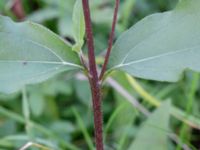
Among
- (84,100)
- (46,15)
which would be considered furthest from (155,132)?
(46,15)

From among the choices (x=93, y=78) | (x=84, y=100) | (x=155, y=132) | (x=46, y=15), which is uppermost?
(x=46, y=15)

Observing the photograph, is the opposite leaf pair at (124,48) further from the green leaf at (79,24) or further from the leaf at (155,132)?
the leaf at (155,132)

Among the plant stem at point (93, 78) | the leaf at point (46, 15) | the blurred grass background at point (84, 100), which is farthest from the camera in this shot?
the leaf at point (46, 15)

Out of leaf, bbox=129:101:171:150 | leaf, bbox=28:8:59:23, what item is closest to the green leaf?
leaf, bbox=129:101:171:150

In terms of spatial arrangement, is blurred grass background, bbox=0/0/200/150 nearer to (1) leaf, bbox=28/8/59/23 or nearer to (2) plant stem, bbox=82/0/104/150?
(1) leaf, bbox=28/8/59/23

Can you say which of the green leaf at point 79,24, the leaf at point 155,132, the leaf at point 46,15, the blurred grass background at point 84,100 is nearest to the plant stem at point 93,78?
the green leaf at point 79,24

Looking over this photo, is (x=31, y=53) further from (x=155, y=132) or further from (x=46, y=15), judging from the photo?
(x=46, y=15)
